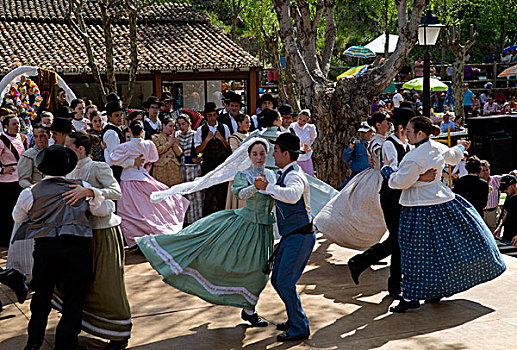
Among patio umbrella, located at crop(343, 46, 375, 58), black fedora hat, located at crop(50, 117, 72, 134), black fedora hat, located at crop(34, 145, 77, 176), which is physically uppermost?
patio umbrella, located at crop(343, 46, 375, 58)

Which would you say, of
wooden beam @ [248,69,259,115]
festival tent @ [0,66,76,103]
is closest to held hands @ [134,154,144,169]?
festival tent @ [0,66,76,103]

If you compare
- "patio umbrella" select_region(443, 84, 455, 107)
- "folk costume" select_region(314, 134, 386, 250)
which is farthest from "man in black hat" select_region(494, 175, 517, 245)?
"patio umbrella" select_region(443, 84, 455, 107)

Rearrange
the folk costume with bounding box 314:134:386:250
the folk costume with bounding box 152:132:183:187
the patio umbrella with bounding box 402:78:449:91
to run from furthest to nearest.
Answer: the patio umbrella with bounding box 402:78:449:91 → the folk costume with bounding box 152:132:183:187 → the folk costume with bounding box 314:134:386:250

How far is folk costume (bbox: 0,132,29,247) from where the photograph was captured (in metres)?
8.27

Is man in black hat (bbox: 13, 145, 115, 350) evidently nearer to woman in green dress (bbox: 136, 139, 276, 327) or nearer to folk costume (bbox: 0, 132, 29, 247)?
woman in green dress (bbox: 136, 139, 276, 327)

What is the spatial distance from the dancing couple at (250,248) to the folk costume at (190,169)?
392cm

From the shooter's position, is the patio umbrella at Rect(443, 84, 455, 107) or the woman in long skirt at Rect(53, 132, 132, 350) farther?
the patio umbrella at Rect(443, 84, 455, 107)

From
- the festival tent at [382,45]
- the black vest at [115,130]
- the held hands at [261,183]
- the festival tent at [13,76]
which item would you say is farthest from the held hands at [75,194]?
the festival tent at [382,45]

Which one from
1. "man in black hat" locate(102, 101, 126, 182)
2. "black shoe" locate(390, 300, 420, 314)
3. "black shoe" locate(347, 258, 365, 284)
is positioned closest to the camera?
"black shoe" locate(390, 300, 420, 314)

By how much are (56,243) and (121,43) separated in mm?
21649

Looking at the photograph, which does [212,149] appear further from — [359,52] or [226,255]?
[359,52]

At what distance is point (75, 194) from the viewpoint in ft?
15.4

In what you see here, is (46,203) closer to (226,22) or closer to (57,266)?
(57,266)

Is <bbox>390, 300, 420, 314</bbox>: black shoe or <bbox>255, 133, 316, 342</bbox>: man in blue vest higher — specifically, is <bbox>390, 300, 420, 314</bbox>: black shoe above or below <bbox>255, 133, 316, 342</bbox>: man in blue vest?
below
